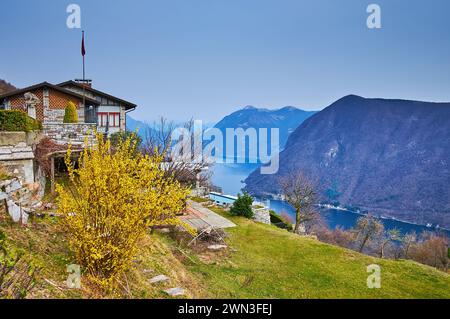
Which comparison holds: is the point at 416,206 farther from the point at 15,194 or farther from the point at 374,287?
the point at 15,194

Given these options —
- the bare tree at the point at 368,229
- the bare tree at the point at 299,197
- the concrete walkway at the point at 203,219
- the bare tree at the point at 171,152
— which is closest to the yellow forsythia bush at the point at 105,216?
the bare tree at the point at 171,152

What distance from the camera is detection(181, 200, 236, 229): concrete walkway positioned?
589 inches

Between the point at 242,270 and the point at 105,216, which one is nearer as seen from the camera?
the point at 105,216

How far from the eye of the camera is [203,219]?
54.4 feet

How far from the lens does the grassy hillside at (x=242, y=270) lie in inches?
259

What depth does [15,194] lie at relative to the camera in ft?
29.1

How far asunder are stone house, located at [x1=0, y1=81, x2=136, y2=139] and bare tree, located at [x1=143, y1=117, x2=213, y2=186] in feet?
11.3

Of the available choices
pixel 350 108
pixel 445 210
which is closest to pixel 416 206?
pixel 445 210

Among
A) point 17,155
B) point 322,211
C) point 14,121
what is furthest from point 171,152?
point 322,211

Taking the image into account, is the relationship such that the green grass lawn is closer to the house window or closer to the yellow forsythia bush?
the yellow forsythia bush

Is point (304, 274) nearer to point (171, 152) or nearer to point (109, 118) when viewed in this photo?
point (171, 152)

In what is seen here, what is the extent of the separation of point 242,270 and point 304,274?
6.82ft

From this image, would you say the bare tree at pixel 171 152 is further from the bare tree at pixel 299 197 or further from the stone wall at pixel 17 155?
the bare tree at pixel 299 197
